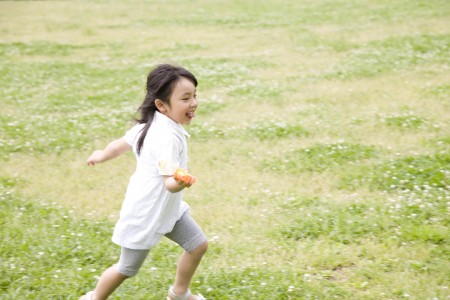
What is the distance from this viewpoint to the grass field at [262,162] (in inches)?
212

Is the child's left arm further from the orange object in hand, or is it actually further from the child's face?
the child's face

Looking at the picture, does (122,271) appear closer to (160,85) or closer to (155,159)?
(155,159)

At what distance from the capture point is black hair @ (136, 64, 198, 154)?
4273 mm

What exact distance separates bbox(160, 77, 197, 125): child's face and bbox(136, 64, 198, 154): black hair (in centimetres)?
3

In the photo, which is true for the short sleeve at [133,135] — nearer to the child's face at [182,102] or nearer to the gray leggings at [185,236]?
the child's face at [182,102]

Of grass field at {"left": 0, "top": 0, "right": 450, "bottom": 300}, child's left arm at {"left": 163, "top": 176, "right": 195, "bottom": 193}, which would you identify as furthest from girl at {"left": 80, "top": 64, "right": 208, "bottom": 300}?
grass field at {"left": 0, "top": 0, "right": 450, "bottom": 300}

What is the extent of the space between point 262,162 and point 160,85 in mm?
4107

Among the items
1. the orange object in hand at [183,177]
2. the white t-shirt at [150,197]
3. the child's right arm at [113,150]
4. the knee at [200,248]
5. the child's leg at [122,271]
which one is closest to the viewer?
the orange object in hand at [183,177]

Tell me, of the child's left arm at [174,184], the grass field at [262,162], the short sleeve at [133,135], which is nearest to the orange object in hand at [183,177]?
the child's left arm at [174,184]

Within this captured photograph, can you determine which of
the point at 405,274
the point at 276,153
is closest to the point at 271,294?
the point at 405,274

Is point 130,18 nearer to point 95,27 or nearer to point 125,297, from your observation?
point 95,27

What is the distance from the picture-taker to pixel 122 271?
4477mm

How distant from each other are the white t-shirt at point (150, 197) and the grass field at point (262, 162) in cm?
99

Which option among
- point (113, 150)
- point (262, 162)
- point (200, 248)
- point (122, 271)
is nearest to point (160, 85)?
point (113, 150)
